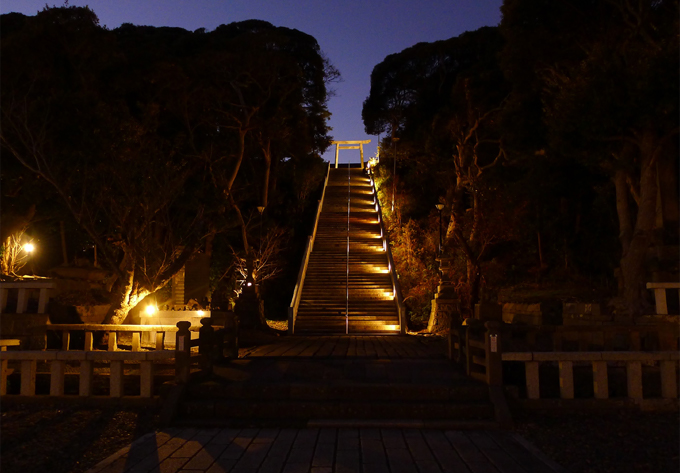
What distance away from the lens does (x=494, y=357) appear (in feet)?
20.6

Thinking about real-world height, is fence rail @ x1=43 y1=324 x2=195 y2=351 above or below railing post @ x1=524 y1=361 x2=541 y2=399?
above

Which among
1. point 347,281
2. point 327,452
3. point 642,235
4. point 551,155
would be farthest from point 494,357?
point 347,281

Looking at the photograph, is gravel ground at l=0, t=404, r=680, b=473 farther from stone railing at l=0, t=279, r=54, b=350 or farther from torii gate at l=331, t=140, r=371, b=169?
torii gate at l=331, t=140, r=371, b=169

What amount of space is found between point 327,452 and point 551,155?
39.9ft

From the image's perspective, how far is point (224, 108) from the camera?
19797 mm

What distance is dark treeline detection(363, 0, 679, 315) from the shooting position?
10.9 metres

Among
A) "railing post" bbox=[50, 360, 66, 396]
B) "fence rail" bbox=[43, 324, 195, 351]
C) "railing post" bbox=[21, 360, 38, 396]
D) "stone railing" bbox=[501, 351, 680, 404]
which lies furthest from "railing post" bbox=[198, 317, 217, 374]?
"stone railing" bbox=[501, 351, 680, 404]

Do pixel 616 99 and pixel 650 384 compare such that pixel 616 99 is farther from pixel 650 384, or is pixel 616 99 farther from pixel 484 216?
pixel 484 216

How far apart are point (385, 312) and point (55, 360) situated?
481 inches

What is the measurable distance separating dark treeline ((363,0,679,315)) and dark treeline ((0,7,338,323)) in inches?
268

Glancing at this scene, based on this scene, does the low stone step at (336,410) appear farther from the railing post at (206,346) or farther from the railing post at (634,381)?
the railing post at (634,381)

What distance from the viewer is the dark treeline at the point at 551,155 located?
10852 millimetres

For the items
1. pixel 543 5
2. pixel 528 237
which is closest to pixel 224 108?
pixel 543 5

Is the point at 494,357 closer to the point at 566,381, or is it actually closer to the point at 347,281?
the point at 566,381
